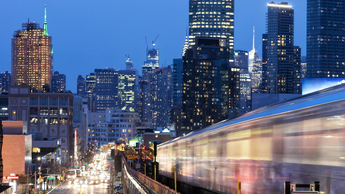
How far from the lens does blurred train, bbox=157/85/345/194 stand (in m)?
9.30

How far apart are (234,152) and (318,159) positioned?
530 centimetres

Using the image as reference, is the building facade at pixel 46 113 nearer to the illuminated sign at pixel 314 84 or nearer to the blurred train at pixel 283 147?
the illuminated sign at pixel 314 84

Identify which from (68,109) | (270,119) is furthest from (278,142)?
(68,109)

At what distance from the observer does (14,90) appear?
107 metres

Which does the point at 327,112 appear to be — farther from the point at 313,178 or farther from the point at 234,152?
the point at 234,152

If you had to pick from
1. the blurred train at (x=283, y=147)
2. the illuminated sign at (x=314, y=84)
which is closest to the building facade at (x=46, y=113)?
the illuminated sign at (x=314, y=84)

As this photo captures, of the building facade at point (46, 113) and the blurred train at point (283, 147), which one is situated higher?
the building facade at point (46, 113)

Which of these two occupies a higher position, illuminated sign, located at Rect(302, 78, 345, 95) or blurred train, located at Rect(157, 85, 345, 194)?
illuminated sign, located at Rect(302, 78, 345, 95)

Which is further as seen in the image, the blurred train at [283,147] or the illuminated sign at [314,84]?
the illuminated sign at [314,84]

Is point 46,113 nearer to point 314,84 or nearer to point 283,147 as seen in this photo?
point 314,84

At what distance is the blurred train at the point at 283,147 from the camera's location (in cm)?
930

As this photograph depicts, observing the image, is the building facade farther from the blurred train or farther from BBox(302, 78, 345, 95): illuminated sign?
the blurred train

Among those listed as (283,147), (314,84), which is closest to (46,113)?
(314,84)

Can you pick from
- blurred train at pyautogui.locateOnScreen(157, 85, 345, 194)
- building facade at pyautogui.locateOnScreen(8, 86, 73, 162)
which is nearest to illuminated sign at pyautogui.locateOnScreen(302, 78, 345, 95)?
blurred train at pyautogui.locateOnScreen(157, 85, 345, 194)
